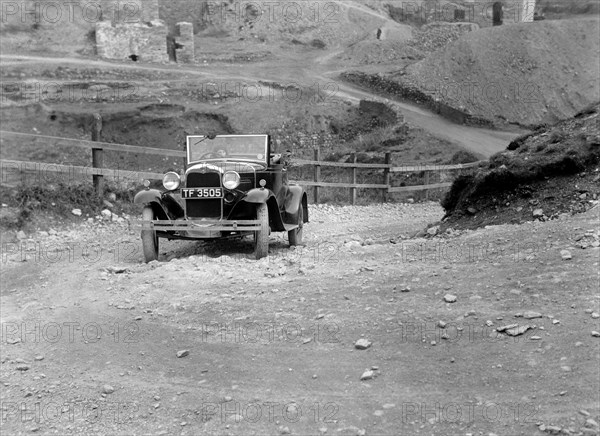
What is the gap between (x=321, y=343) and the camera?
17.5 feet

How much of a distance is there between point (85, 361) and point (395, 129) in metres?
19.3

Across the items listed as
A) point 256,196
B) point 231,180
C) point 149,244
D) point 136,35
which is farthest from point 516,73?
point 149,244

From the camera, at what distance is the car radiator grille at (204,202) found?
8.71 m

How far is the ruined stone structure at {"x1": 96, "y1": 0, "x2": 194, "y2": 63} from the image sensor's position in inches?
1175

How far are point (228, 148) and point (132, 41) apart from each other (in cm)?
2263

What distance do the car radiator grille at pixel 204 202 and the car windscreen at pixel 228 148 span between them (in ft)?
2.95

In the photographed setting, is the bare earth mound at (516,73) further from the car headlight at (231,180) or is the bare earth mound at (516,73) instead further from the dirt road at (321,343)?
the dirt road at (321,343)

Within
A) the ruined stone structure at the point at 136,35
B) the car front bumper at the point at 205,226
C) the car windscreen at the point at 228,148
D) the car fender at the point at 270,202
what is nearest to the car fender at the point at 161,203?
the car front bumper at the point at 205,226

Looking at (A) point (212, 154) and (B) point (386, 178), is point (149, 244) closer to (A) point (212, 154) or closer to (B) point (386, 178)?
(A) point (212, 154)

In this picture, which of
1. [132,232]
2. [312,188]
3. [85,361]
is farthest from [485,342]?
[312,188]

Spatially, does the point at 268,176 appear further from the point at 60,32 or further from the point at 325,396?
the point at 60,32

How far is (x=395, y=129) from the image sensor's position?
23.5 meters

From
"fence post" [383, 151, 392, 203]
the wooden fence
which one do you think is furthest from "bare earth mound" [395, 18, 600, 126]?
"fence post" [383, 151, 392, 203]

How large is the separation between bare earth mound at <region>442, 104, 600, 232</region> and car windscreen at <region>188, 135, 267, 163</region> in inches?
114
